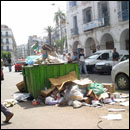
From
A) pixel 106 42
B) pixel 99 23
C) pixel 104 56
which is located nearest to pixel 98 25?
pixel 99 23

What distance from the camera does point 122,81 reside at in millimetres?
8711

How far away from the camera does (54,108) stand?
6.22 meters

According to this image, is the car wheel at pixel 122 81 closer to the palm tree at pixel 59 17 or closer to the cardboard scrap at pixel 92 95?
the cardboard scrap at pixel 92 95

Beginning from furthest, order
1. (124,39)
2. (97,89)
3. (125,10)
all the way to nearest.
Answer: (124,39) → (125,10) → (97,89)

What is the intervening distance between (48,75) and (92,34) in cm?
2200

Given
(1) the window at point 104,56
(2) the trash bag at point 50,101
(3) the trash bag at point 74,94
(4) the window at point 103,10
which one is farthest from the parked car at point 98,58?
(2) the trash bag at point 50,101

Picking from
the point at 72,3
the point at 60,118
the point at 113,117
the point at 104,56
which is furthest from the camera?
the point at 72,3

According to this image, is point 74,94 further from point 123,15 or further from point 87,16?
point 87,16

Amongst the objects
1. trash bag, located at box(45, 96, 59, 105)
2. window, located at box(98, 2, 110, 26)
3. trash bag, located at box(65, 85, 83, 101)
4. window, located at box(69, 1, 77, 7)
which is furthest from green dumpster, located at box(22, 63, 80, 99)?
window, located at box(69, 1, 77, 7)

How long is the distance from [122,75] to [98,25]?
18954mm

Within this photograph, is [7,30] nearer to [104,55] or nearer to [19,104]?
[104,55]

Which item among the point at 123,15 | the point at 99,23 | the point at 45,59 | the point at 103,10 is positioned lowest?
the point at 45,59

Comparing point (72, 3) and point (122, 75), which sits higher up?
point (72, 3)

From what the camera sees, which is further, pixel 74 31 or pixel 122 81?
pixel 74 31
